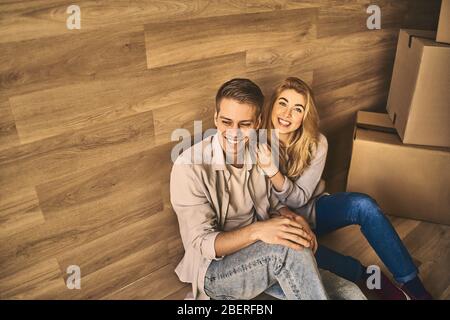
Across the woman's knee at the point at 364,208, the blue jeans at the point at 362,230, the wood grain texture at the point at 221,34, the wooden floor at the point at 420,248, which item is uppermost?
the wood grain texture at the point at 221,34

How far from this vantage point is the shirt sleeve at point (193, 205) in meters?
1.17

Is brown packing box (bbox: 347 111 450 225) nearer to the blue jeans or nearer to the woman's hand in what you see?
the blue jeans

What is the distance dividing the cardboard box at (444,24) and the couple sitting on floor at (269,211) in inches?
21.9

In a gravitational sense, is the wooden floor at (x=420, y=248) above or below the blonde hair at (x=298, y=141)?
below

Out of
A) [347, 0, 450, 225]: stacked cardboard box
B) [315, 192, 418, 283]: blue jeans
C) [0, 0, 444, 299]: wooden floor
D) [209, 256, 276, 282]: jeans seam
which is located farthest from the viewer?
[347, 0, 450, 225]: stacked cardboard box

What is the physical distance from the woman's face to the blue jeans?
1.20 feet

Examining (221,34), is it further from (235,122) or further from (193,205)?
(193,205)

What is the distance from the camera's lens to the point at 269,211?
140 centimetres

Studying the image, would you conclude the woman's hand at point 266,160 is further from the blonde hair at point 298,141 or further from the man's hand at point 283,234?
the man's hand at point 283,234

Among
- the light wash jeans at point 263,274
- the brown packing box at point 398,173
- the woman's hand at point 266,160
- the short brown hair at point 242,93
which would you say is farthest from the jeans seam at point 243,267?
the brown packing box at point 398,173

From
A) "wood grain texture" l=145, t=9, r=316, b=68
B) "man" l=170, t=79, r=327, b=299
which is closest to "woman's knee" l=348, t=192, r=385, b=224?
"man" l=170, t=79, r=327, b=299

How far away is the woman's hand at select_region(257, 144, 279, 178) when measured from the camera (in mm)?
1288

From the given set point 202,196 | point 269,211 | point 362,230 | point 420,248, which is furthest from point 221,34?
point 420,248

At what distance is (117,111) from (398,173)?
122 cm
